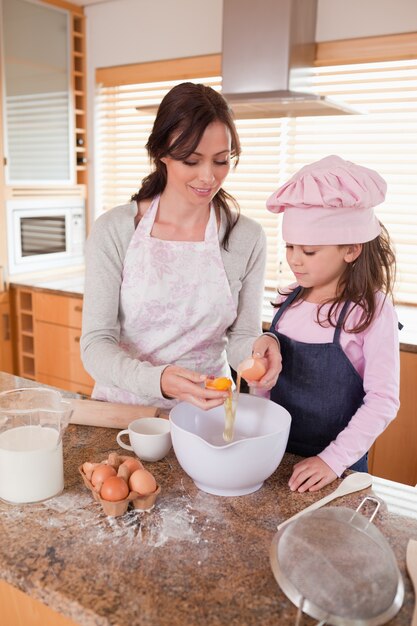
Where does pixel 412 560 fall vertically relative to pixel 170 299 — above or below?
below

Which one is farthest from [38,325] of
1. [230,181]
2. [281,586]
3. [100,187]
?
[281,586]

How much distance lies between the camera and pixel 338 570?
0.71 m

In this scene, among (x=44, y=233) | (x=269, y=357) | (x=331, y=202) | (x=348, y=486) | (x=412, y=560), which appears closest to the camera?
(x=412, y=560)

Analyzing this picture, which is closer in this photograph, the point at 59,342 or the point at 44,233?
the point at 59,342

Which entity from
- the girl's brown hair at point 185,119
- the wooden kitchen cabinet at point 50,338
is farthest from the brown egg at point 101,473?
the wooden kitchen cabinet at point 50,338

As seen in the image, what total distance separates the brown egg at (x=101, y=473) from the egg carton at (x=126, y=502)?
13 mm

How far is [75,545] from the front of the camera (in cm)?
85

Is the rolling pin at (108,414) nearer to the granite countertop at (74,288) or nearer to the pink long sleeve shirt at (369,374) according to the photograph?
the pink long sleeve shirt at (369,374)

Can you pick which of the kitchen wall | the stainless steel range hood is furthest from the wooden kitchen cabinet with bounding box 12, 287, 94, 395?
the stainless steel range hood

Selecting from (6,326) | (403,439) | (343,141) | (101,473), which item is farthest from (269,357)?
(6,326)

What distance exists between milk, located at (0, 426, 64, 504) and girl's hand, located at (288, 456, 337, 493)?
408 mm

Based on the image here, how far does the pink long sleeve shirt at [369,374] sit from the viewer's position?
3.66ft

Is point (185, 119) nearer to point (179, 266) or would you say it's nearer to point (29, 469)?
Answer: point (179, 266)

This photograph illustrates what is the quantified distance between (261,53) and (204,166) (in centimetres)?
114
